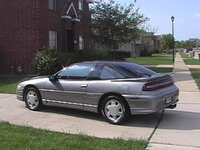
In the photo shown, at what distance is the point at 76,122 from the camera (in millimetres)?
8812

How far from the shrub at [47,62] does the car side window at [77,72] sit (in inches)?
340

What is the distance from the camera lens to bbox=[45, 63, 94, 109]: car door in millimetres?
9289

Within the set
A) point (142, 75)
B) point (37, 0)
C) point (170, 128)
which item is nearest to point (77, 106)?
point (142, 75)

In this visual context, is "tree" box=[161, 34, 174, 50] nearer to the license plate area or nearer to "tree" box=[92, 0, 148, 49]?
"tree" box=[92, 0, 148, 49]

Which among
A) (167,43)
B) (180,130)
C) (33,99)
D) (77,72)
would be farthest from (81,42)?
(167,43)

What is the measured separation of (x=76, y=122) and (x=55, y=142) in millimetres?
2147

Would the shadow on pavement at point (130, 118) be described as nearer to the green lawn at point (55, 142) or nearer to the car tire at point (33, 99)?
the car tire at point (33, 99)

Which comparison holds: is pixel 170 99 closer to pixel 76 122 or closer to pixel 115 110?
pixel 115 110

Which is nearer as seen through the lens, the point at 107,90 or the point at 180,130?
the point at 180,130

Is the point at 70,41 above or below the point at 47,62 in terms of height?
above

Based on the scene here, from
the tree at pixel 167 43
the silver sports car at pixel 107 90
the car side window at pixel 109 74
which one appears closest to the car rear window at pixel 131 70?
the silver sports car at pixel 107 90

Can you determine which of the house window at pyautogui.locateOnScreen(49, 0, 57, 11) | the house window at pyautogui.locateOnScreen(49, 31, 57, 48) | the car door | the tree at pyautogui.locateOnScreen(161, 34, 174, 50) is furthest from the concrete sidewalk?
the tree at pyautogui.locateOnScreen(161, 34, 174, 50)

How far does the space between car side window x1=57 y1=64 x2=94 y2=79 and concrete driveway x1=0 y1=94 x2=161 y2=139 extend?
98 centimetres

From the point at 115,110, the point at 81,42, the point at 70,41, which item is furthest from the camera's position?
the point at 81,42
